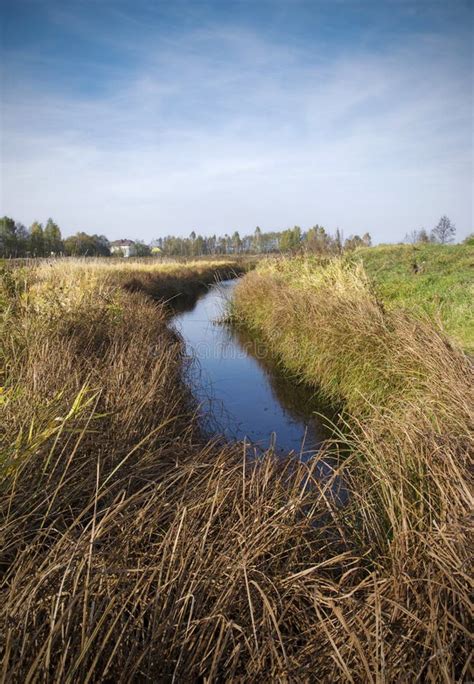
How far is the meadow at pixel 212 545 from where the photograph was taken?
1181 mm

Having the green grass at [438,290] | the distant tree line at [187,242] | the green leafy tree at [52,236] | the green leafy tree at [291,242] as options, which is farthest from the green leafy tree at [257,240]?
the green grass at [438,290]

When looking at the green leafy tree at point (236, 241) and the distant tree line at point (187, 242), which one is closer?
the distant tree line at point (187, 242)

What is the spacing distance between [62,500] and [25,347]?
2334 millimetres

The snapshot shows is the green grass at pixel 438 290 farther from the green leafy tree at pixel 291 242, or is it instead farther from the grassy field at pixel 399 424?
the green leafy tree at pixel 291 242

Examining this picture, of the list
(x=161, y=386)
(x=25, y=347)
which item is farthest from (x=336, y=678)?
(x=25, y=347)

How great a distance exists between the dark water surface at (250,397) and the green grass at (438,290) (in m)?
1.99

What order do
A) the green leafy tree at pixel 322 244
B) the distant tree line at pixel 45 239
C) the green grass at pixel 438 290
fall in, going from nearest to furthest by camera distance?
the green grass at pixel 438 290, the green leafy tree at pixel 322 244, the distant tree line at pixel 45 239

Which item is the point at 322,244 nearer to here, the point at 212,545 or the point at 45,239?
the point at 212,545

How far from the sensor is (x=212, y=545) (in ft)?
5.03

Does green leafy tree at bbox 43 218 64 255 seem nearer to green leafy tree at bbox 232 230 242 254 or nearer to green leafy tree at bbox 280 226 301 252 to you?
green leafy tree at bbox 280 226 301 252

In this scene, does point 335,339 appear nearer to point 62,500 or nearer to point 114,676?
point 62,500

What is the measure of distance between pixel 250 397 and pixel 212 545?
4.54 m

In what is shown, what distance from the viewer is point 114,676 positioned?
1.16 meters

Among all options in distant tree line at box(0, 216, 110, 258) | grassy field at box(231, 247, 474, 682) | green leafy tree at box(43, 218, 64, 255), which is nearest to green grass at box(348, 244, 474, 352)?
grassy field at box(231, 247, 474, 682)
